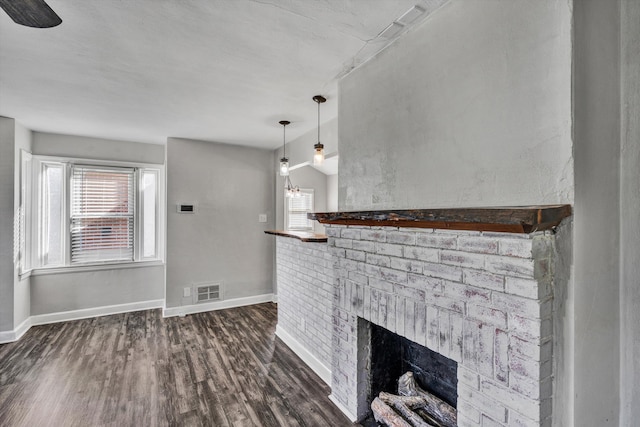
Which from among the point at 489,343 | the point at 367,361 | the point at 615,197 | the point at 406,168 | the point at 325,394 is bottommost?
the point at 325,394

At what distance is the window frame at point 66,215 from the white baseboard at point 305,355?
243 centimetres

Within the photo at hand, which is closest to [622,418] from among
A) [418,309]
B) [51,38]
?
[418,309]

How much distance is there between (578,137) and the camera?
1117 mm

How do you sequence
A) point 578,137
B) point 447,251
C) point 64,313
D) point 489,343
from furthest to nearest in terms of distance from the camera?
1. point 64,313
2. point 447,251
3. point 489,343
4. point 578,137

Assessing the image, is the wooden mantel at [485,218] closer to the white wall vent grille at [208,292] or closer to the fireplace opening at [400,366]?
the fireplace opening at [400,366]

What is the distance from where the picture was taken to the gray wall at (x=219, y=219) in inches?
171

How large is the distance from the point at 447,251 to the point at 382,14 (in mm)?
1259

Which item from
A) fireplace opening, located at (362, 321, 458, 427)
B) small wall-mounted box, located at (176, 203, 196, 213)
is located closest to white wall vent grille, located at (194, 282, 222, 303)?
small wall-mounted box, located at (176, 203, 196, 213)

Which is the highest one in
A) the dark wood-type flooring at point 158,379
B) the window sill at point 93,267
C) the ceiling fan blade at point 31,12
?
the ceiling fan blade at point 31,12

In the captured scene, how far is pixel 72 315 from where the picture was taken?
4.20 m

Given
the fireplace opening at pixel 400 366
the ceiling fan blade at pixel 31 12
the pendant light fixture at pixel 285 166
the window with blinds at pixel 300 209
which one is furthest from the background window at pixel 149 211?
the fireplace opening at pixel 400 366

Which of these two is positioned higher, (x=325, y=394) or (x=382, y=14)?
(x=382, y=14)

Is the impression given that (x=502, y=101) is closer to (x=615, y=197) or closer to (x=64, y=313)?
(x=615, y=197)

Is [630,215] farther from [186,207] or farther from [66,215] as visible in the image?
[66,215]
